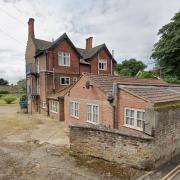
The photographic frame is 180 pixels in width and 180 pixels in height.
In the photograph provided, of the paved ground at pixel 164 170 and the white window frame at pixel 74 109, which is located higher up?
the white window frame at pixel 74 109

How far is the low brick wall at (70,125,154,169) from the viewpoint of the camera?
8.12m

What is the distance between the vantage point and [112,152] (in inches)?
355

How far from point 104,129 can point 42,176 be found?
11.3ft

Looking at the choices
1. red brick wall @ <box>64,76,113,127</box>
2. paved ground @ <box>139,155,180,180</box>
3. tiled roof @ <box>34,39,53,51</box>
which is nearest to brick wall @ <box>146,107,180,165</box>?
paved ground @ <box>139,155,180,180</box>

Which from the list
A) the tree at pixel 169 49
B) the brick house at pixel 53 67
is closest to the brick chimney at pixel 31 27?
the brick house at pixel 53 67

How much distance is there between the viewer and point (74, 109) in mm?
17875

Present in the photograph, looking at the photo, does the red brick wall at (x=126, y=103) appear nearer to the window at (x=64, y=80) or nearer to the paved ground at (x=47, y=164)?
the paved ground at (x=47, y=164)

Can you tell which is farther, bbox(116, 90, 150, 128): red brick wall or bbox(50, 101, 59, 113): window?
bbox(50, 101, 59, 113): window

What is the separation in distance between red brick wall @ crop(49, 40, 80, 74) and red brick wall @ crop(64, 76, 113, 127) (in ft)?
25.6

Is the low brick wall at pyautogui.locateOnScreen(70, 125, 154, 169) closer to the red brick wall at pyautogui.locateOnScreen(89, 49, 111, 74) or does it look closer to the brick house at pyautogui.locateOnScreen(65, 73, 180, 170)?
the brick house at pyautogui.locateOnScreen(65, 73, 180, 170)

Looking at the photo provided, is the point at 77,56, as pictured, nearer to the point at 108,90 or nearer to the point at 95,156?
the point at 108,90

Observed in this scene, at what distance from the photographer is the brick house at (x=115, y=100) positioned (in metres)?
11.0

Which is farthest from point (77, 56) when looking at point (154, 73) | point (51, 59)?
point (154, 73)

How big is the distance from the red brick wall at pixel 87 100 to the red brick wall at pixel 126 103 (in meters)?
0.80
